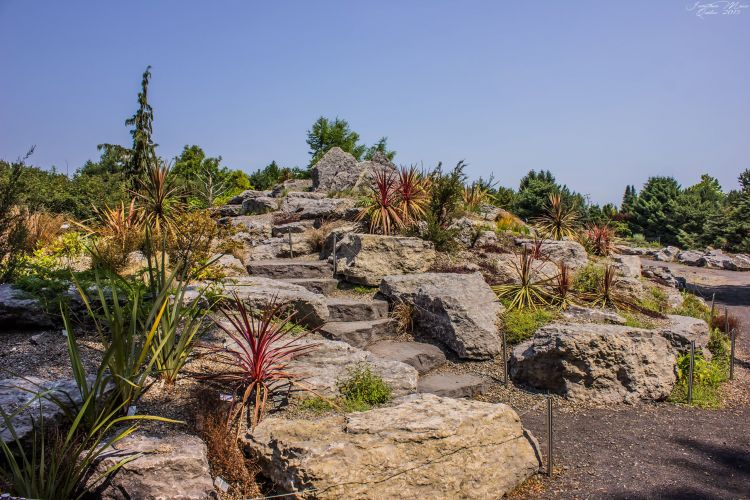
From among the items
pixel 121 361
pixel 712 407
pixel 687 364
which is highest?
pixel 121 361

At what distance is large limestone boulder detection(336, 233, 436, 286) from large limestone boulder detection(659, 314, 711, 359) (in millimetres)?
4041

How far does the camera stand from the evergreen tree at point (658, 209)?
1158 inches

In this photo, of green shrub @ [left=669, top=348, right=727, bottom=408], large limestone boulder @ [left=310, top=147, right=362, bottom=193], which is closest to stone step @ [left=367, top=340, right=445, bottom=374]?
green shrub @ [left=669, top=348, right=727, bottom=408]

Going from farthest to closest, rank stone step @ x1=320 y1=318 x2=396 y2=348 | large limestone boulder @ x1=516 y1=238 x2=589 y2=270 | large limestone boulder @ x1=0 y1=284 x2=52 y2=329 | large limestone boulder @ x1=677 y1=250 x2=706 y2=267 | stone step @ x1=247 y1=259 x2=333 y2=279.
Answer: large limestone boulder @ x1=677 y1=250 x2=706 y2=267 → large limestone boulder @ x1=516 y1=238 x2=589 y2=270 → stone step @ x1=247 y1=259 x2=333 y2=279 → stone step @ x1=320 y1=318 x2=396 y2=348 → large limestone boulder @ x1=0 y1=284 x2=52 y2=329

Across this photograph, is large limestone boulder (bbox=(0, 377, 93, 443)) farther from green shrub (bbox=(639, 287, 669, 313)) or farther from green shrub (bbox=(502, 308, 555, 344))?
green shrub (bbox=(639, 287, 669, 313))

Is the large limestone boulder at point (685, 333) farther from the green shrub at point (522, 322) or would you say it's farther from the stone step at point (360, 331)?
the stone step at point (360, 331)

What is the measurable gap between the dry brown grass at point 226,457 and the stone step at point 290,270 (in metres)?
5.03

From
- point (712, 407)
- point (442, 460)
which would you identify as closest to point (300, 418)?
point (442, 460)

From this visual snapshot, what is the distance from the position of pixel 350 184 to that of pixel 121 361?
1396cm

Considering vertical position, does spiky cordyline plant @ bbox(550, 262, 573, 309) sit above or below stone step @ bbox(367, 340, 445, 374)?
above

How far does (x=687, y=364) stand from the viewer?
6766mm

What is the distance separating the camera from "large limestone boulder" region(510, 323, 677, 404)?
6.12 metres

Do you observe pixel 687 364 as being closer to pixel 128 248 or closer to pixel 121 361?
pixel 121 361

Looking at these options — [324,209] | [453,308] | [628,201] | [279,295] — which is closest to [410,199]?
[324,209]
